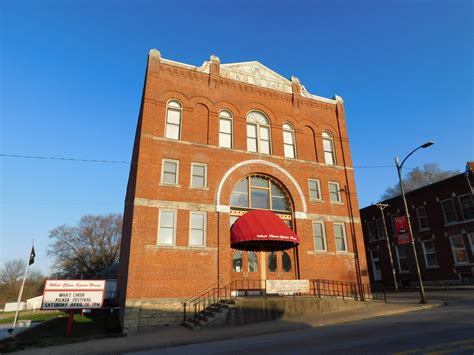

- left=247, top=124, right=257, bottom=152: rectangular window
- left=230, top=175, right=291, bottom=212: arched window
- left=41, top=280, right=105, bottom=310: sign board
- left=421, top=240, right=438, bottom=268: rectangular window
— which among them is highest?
left=247, top=124, right=257, bottom=152: rectangular window

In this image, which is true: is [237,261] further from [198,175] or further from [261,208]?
[198,175]

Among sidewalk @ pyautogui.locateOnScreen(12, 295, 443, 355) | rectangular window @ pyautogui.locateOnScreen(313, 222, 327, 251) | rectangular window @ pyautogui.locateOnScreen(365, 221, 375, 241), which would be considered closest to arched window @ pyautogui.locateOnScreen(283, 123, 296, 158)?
rectangular window @ pyautogui.locateOnScreen(313, 222, 327, 251)

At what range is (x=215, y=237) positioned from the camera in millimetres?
17312

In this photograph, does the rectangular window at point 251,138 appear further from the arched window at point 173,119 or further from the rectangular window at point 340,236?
the rectangular window at point 340,236

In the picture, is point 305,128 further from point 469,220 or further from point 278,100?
point 469,220

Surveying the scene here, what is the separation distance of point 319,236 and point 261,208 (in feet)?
14.5

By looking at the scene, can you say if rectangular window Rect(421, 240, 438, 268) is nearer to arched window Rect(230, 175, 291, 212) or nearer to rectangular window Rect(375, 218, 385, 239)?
rectangular window Rect(375, 218, 385, 239)

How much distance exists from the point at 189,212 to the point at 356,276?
470 inches

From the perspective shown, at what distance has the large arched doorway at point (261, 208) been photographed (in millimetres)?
17859

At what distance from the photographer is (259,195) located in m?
19.9

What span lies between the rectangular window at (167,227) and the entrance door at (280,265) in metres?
5.86

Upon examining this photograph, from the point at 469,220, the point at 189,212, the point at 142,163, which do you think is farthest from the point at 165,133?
the point at 469,220

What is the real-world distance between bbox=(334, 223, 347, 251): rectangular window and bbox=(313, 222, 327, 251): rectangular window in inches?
42.2

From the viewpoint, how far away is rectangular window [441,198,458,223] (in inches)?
1097
